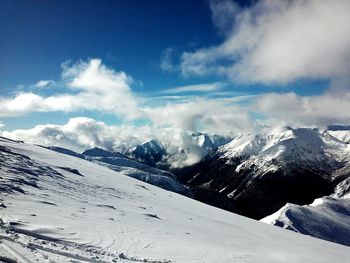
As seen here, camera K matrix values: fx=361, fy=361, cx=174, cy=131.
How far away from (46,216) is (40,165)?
42664 mm

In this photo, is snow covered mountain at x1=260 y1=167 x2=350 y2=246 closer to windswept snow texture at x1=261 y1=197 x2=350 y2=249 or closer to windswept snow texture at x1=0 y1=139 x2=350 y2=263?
windswept snow texture at x1=261 y1=197 x2=350 y2=249

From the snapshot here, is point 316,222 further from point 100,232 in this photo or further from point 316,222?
point 100,232

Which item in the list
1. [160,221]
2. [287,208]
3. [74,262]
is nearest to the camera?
[74,262]

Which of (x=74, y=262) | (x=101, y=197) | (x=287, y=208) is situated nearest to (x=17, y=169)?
(x=101, y=197)

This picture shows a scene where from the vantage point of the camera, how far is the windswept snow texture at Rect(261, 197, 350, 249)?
14888cm

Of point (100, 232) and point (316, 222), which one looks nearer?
point (100, 232)

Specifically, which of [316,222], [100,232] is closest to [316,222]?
[316,222]

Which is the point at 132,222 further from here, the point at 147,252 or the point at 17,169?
the point at 17,169

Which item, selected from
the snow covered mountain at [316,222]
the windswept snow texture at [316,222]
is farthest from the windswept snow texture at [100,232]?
the windswept snow texture at [316,222]

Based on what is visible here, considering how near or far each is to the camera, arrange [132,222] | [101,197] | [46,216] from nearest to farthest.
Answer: [46,216], [132,222], [101,197]

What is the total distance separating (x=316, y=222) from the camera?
6201 inches

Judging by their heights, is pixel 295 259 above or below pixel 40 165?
below

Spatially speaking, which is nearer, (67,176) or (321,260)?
(321,260)

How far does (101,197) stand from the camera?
5881 cm
